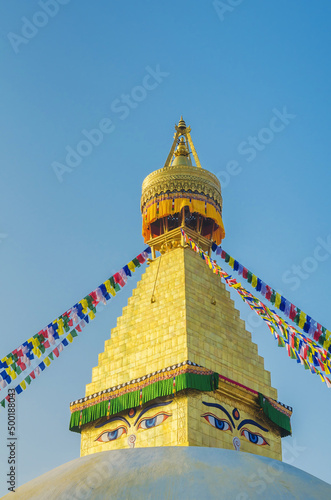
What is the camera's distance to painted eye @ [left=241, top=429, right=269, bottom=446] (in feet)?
47.2

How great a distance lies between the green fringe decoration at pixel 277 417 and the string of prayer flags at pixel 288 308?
182 cm

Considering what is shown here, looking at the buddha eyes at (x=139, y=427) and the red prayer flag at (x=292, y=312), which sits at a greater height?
the red prayer flag at (x=292, y=312)

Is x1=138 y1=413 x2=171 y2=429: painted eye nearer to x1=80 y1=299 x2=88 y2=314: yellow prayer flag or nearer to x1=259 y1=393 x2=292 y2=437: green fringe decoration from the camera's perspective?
x1=259 y1=393 x2=292 y2=437: green fringe decoration

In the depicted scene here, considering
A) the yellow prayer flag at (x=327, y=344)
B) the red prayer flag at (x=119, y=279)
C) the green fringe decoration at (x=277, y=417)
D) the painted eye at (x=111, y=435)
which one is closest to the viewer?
the yellow prayer flag at (x=327, y=344)


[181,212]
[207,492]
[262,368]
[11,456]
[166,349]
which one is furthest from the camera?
[181,212]

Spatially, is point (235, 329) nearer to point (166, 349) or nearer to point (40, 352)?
point (166, 349)

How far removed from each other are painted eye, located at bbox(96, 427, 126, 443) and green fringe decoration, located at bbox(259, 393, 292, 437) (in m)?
2.79

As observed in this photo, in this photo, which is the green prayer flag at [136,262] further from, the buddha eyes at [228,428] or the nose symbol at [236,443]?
the nose symbol at [236,443]

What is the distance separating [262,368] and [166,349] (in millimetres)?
2277

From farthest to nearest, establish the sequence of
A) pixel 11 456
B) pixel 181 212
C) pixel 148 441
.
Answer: pixel 181 212 < pixel 148 441 < pixel 11 456

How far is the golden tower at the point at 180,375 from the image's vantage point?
1379cm

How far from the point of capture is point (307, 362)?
13.0 metres

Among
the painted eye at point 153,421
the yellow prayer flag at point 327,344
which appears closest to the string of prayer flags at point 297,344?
the yellow prayer flag at point 327,344

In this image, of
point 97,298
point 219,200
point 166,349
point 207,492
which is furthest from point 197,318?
point 207,492
